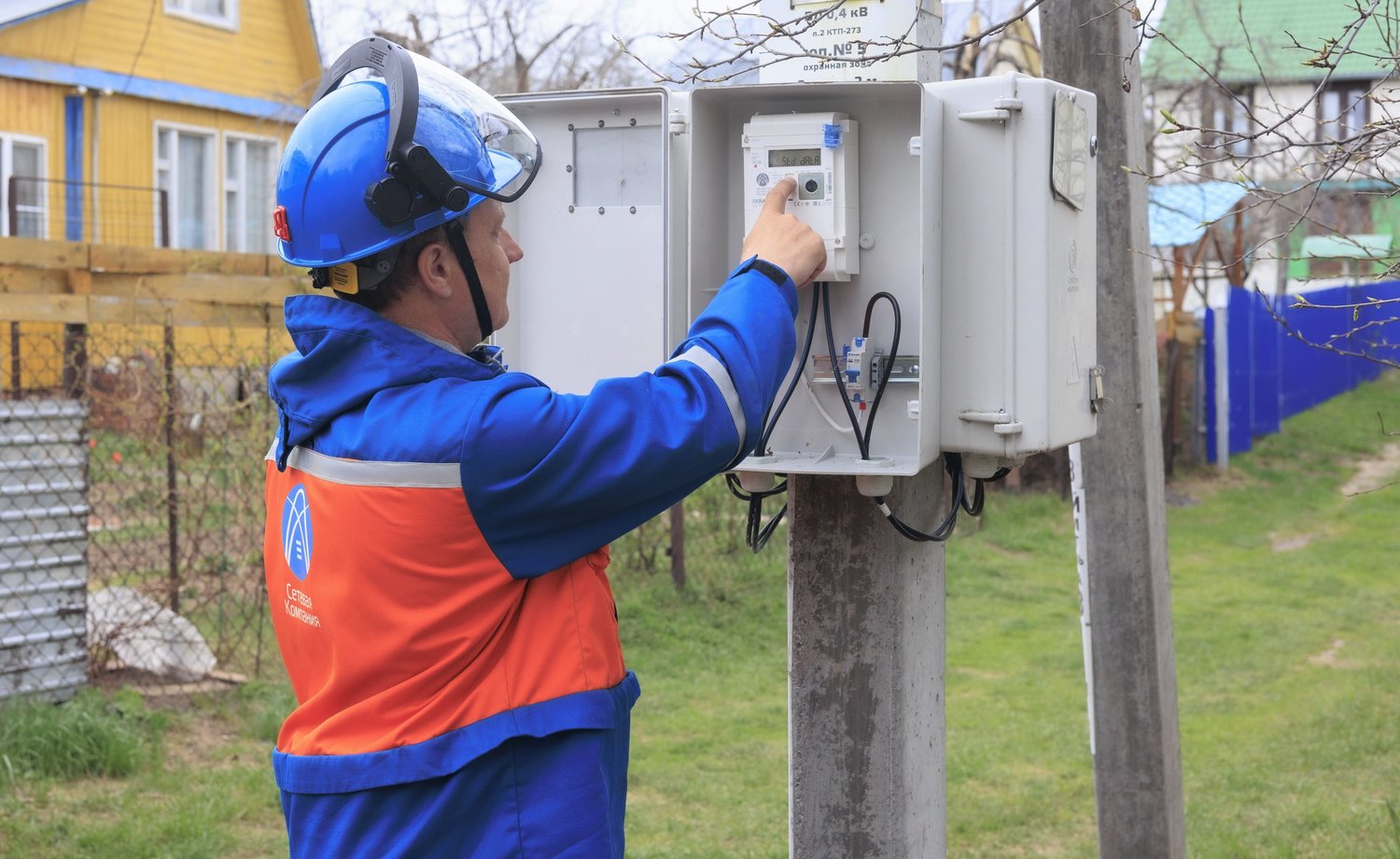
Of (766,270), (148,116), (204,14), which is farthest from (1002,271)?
(204,14)

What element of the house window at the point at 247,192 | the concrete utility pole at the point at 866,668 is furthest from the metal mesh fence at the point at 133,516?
the house window at the point at 247,192

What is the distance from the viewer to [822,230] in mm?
2947

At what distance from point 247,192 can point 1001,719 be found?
15.9 metres

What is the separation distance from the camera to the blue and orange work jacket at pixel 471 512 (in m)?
2.04

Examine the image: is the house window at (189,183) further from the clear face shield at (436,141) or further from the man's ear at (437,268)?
the man's ear at (437,268)

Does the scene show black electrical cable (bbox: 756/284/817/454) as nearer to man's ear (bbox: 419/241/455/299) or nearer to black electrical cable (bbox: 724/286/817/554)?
black electrical cable (bbox: 724/286/817/554)

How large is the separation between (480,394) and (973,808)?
14.4ft

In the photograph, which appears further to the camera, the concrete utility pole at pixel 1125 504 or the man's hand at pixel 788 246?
the concrete utility pole at pixel 1125 504

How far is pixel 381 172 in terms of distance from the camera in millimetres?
2219

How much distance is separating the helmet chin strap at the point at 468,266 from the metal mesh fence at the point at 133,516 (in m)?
4.54

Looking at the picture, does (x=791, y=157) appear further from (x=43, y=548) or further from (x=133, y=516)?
(x=133, y=516)

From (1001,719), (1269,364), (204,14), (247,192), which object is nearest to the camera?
(1001,719)

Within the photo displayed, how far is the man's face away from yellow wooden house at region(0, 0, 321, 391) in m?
12.8

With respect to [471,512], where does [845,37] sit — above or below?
above
